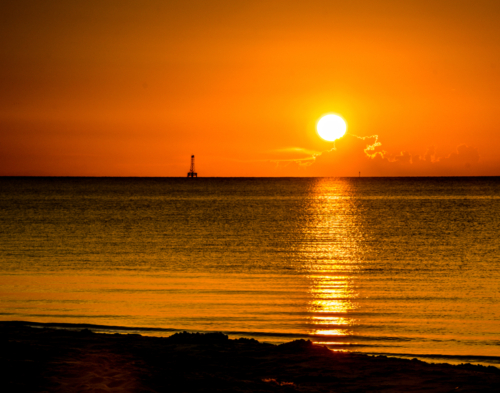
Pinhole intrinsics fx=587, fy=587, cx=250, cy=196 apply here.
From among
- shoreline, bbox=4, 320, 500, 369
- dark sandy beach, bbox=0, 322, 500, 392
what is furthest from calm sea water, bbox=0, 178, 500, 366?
dark sandy beach, bbox=0, 322, 500, 392

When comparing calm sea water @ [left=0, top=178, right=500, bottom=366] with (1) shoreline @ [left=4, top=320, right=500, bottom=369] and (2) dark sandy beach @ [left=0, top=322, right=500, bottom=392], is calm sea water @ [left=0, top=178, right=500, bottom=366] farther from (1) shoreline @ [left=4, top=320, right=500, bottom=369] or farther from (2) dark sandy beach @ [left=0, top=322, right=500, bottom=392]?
(2) dark sandy beach @ [left=0, top=322, right=500, bottom=392]

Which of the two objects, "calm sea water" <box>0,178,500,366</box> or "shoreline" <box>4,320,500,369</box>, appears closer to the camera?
"shoreline" <box>4,320,500,369</box>

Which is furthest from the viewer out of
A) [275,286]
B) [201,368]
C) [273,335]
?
[275,286]

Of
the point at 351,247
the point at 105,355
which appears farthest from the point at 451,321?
the point at 351,247

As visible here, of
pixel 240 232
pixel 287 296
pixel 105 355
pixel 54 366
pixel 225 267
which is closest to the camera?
pixel 54 366

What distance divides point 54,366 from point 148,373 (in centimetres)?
172

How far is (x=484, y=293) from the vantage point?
1023 inches

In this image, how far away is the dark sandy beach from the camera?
10055mm

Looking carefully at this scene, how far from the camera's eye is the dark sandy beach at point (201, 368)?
10.1 meters

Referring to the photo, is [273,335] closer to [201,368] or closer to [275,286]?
[201,368]

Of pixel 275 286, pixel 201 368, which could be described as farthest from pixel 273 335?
pixel 275 286

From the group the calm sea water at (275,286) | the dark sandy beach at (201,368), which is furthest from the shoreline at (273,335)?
the dark sandy beach at (201,368)

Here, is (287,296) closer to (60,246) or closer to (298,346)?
(298,346)

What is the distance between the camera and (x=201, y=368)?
12.2 m
